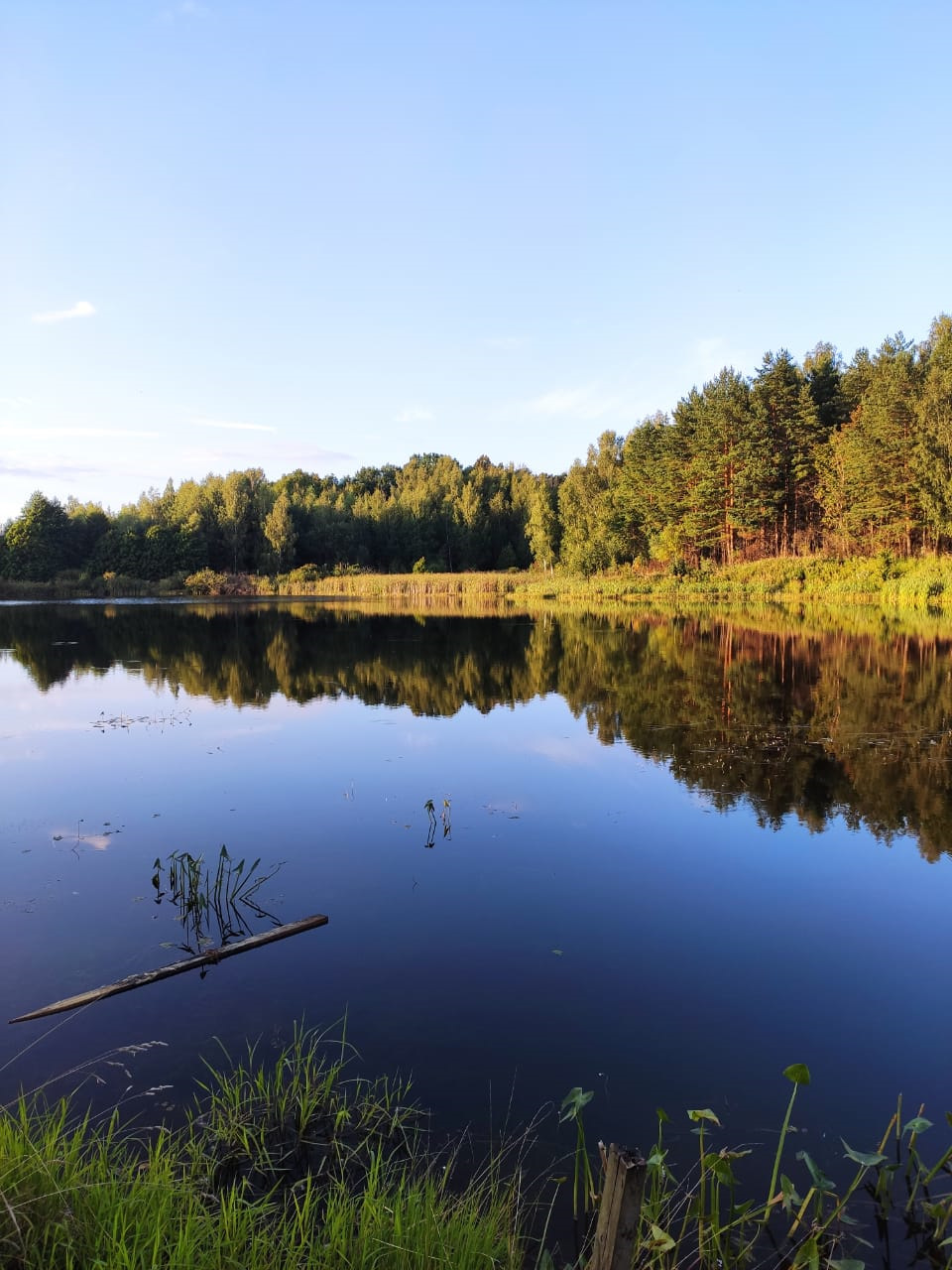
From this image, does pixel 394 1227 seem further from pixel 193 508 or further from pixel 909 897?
pixel 193 508

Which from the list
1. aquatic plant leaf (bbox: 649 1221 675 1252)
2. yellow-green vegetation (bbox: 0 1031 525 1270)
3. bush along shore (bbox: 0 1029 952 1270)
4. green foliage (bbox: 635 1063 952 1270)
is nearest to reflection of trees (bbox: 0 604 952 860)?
green foliage (bbox: 635 1063 952 1270)

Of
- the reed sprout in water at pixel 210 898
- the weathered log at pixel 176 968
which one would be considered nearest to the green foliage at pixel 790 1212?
the weathered log at pixel 176 968

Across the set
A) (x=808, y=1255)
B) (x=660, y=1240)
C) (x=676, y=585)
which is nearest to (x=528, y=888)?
(x=808, y=1255)

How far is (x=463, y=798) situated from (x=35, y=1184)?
26.2ft

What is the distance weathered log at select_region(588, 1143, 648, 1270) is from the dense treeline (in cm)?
4476

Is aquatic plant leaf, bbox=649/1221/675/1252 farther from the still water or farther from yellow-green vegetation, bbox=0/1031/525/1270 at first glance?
the still water

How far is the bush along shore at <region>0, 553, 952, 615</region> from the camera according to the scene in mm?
42156

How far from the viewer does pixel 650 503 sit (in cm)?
6294

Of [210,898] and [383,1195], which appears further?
[210,898]

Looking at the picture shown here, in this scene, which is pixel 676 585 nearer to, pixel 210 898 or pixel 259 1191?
pixel 210 898

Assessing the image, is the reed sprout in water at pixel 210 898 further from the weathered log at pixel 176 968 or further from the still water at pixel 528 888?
the weathered log at pixel 176 968

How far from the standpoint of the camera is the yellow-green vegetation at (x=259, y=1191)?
2.78 meters

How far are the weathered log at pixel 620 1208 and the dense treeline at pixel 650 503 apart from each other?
147 feet

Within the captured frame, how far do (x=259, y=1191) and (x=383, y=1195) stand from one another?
33.6 inches
